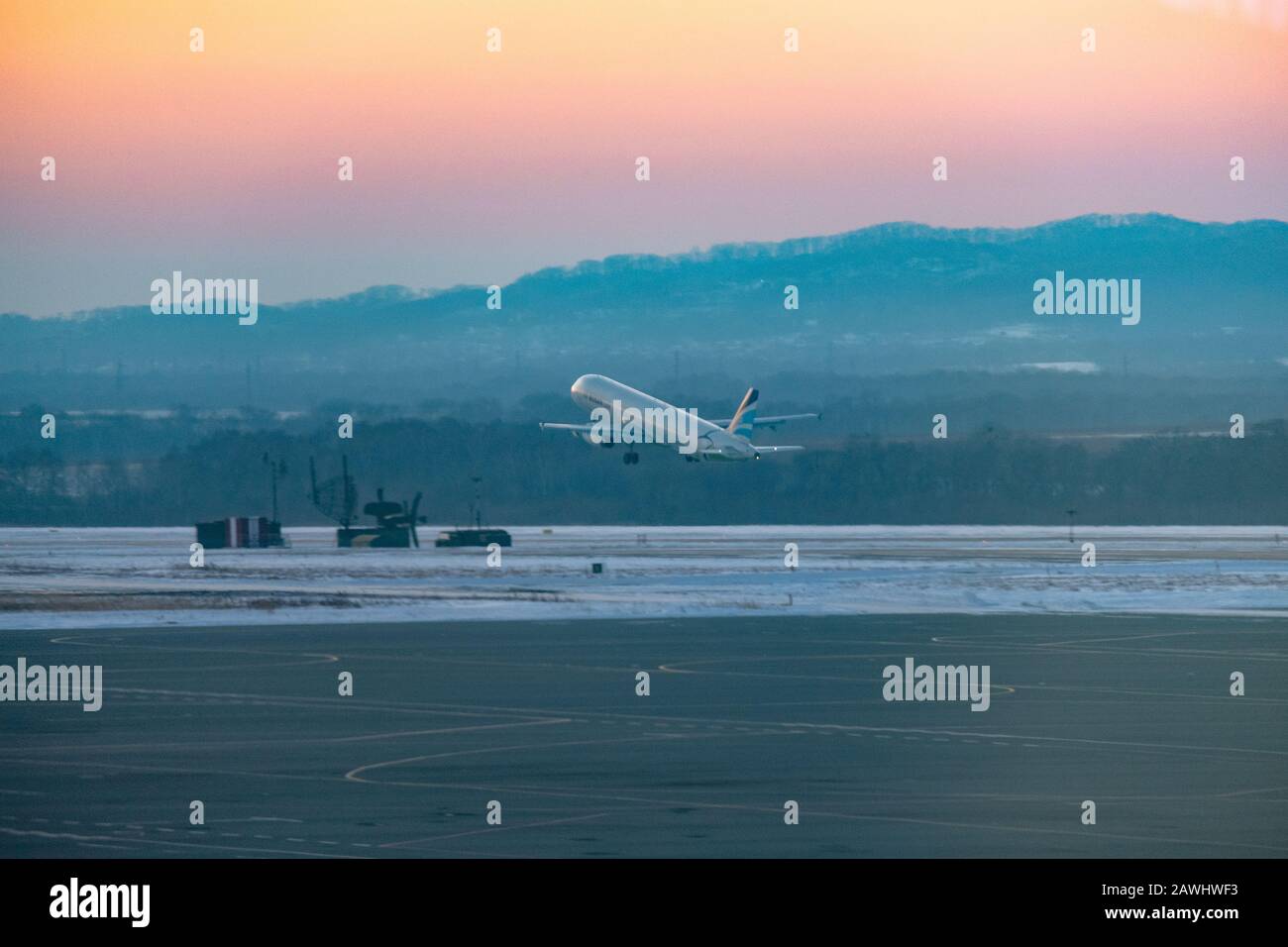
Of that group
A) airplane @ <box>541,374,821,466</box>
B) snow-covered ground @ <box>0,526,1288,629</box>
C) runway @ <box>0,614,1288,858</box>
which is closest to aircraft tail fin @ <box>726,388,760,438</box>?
airplane @ <box>541,374,821,466</box>

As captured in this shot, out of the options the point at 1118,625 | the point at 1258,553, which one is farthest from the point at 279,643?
the point at 1258,553

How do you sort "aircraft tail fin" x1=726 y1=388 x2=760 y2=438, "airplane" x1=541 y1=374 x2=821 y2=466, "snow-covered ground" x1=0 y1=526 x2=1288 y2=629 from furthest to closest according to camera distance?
1. "aircraft tail fin" x1=726 y1=388 x2=760 y2=438
2. "airplane" x1=541 y1=374 x2=821 y2=466
3. "snow-covered ground" x1=0 y1=526 x2=1288 y2=629

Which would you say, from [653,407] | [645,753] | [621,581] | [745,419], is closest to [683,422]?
[653,407]

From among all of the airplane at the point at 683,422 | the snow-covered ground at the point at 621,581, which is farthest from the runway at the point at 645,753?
the airplane at the point at 683,422

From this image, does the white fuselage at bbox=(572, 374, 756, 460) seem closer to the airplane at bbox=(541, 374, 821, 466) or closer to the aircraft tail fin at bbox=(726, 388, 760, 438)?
the airplane at bbox=(541, 374, 821, 466)

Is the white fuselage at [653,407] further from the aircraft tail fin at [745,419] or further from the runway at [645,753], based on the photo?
the runway at [645,753]
